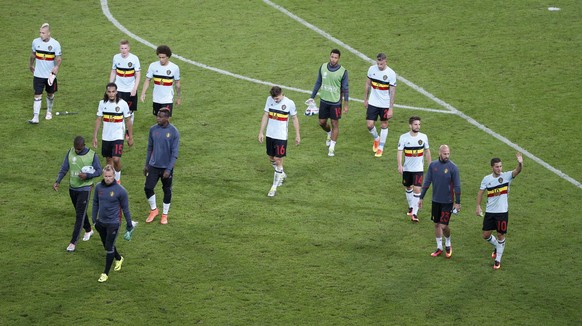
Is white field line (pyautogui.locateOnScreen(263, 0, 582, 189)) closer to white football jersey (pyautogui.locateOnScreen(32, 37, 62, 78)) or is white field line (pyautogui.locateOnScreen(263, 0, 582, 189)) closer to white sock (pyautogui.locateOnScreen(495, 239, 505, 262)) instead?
white sock (pyautogui.locateOnScreen(495, 239, 505, 262))

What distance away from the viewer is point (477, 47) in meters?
32.4

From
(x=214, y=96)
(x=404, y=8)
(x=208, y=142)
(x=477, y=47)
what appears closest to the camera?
(x=208, y=142)

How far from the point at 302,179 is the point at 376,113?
Result: 267 cm

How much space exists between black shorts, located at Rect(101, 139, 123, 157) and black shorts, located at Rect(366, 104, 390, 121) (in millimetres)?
6031

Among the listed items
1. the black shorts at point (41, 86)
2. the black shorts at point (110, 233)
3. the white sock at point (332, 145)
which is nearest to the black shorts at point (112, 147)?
the black shorts at point (110, 233)

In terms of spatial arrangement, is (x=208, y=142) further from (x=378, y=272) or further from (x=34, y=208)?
(x=378, y=272)

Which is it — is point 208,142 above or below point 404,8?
below

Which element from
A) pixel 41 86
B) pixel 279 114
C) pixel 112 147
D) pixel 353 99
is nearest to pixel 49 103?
pixel 41 86

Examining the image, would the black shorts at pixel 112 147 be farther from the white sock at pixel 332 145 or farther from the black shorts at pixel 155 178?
the white sock at pixel 332 145

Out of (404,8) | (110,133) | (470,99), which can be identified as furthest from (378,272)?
(404,8)

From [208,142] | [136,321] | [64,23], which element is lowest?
[136,321]

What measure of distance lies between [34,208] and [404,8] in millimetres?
16526

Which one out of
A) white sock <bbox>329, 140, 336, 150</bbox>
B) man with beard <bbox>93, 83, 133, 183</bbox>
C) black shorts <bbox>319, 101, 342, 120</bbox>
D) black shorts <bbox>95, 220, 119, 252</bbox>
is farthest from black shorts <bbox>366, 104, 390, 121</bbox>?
black shorts <bbox>95, 220, 119, 252</bbox>

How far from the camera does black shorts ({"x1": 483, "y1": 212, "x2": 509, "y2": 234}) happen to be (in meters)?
20.4
